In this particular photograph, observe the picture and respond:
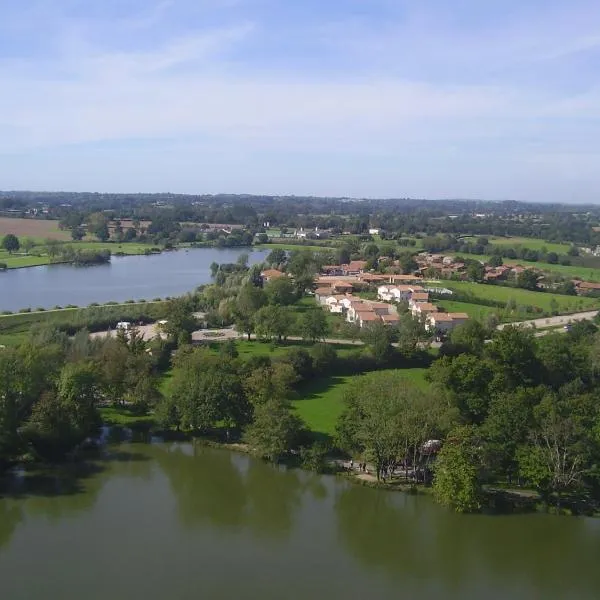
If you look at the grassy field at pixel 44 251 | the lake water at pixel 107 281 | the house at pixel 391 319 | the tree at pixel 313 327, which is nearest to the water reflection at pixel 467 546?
the tree at pixel 313 327

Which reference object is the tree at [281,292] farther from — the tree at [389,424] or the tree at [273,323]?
the tree at [389,424]

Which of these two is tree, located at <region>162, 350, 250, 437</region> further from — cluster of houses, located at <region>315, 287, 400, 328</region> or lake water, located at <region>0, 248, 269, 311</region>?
lake water, located at <region>0, 248, 269, 311</region>

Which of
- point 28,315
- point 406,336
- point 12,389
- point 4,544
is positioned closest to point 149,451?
point 12,389

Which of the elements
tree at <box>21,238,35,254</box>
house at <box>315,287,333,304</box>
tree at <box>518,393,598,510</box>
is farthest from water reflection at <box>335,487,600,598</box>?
tree at <box>21,238,35,254</box>

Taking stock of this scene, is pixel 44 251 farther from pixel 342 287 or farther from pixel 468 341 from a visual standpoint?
pixel 468 341

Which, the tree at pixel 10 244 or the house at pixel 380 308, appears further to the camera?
the tree at pixel 10 244

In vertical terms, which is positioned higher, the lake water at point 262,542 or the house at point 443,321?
the house at point 443,321

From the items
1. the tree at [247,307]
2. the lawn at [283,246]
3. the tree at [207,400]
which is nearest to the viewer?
the tree at [207,400]
